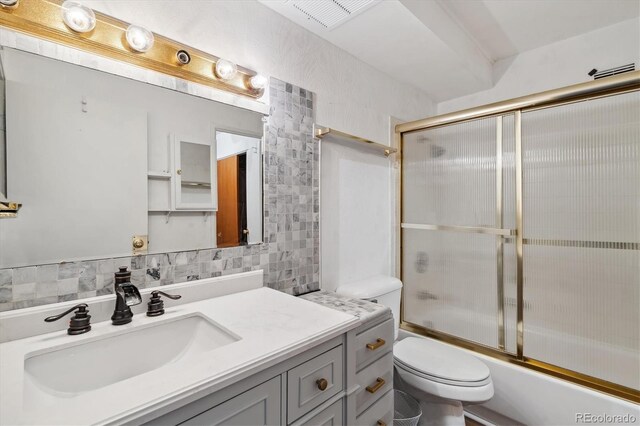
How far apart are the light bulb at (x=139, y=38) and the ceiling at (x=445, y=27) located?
0.60 m

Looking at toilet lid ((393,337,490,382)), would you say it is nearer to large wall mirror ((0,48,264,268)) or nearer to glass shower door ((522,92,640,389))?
glass shower door ((522,92,640,389))

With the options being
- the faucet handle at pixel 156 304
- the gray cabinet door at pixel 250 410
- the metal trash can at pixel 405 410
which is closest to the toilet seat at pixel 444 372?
the metal trash can at pixel 405 410

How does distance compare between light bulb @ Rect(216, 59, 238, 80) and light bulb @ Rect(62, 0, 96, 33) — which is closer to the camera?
light bulb @ Rect(62, 0, 96, 33)

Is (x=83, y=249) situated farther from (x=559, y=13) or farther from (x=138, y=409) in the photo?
(x=559, y=13)

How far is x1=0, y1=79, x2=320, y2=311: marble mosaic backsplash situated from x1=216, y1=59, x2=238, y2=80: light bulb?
0.72 ft

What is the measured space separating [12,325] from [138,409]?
1.89 ft

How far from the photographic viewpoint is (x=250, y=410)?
0.69 meters

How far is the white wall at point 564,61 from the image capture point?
1.80 meters

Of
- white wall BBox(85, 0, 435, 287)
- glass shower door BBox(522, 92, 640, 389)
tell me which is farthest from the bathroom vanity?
glass shower door BBox(522, 92, 640, 389)

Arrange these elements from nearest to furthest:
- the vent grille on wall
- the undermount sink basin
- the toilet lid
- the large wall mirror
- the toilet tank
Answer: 1. the undermount sink basin
2. the large wall mirror
3. the toilet lid
4. the toilet tank
5. the vent grille on wall

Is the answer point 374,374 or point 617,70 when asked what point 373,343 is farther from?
point 617,70

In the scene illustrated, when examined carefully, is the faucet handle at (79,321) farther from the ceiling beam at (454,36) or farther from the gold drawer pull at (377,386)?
the ceiling beam at (454,36)

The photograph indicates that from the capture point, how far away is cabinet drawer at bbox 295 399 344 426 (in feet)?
2.74

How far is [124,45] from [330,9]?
908 millimetres
